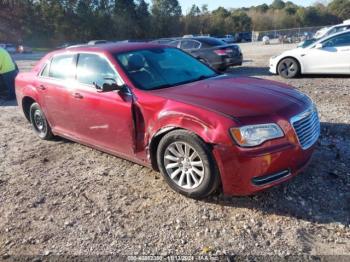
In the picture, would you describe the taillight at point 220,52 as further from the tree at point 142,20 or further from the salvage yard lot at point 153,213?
the tree at point 142,20

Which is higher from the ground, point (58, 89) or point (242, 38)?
point (58, 89)

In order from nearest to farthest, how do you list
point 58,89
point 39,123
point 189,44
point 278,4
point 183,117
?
point 183,117, point 58,89, point 39,123, point 189,44, point 278,4

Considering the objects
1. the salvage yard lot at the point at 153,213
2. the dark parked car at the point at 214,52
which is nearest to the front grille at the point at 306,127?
the salvage yard lot at the point at 153,213

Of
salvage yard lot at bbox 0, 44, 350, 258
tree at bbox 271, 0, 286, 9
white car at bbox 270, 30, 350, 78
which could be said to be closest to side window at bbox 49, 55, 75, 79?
salvage yard lot at bbox 0, 44, 350, 258

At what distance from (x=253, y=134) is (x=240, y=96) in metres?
0.58

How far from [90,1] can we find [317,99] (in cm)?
5738

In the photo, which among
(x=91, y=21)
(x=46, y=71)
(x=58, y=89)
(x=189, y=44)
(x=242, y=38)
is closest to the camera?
(x=58, y=89)

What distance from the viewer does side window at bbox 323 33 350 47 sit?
390 inches

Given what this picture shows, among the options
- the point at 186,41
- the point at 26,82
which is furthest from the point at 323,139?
the point at 186,41

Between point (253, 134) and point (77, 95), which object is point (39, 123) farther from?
point (253, 134)

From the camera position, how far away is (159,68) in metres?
4.57

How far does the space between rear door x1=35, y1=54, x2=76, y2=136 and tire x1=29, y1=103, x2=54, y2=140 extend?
268 millimetres

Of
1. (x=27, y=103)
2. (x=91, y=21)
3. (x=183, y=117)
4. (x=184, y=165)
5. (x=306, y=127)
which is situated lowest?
(x=184, y=165)

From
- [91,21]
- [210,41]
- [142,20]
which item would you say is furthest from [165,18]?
[210,41]
